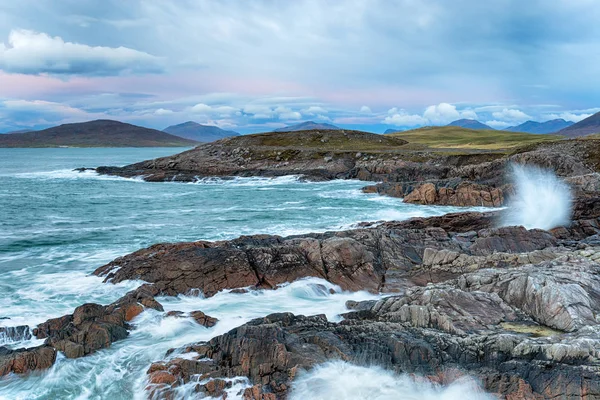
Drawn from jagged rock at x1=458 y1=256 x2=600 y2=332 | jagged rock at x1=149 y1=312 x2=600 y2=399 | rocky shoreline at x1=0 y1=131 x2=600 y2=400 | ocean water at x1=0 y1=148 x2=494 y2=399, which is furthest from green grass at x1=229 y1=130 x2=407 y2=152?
jagged rock at x1=149 y1=312 x2=600 y2=399

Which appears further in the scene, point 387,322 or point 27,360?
point 387,322

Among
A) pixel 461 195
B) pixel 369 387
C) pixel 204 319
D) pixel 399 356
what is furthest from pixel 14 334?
pixel 461 195

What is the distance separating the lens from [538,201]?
33156mm

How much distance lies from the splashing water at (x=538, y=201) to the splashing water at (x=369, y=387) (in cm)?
1849

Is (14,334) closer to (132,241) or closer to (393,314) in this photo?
(393,314)

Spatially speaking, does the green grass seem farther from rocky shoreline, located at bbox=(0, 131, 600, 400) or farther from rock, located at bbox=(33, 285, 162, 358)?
rock, located at bbox=(33, 285, 162, 358)

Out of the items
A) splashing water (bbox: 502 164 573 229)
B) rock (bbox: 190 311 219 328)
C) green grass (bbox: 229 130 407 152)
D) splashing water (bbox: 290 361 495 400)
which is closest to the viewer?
splashing water (bbox: 290 361 495 400)

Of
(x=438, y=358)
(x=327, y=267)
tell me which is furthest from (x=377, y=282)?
(x=438, y=358)

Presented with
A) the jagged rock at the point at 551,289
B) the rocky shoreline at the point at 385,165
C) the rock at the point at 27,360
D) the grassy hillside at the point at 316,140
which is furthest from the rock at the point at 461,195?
the grassy hillside at the point at 316,140

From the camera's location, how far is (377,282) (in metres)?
17.6

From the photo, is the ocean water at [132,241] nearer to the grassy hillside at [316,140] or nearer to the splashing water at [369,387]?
the splashing water at [369,387]

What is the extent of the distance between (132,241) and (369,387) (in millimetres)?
19932

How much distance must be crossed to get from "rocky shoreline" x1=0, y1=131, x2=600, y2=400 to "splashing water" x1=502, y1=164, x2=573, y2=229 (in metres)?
3.22

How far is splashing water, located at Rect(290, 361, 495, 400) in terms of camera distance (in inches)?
389
